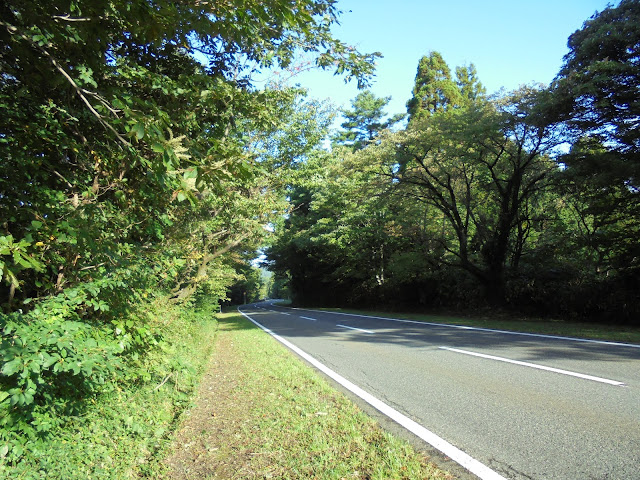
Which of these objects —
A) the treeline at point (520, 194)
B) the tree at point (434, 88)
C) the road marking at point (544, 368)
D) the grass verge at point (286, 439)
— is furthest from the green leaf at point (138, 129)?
the tree at point (434, 88)

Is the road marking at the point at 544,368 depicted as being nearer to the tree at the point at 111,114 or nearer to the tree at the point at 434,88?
the tree at the point at 111,114

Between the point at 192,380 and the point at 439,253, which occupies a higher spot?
the point at 439,253

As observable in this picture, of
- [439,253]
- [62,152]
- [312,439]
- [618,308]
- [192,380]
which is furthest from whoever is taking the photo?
[439,253]

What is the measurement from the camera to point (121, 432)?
3738 millimetres

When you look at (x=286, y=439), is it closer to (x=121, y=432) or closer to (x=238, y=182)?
(x=121, y=432)

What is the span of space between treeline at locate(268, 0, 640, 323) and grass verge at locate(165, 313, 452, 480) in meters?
9.83

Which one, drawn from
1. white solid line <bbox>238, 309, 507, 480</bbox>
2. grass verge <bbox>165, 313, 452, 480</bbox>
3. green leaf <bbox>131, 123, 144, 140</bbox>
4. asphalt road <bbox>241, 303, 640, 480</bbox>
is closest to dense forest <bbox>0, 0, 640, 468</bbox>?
green leaf <bbox>131, 123, 144, 140</bbox>

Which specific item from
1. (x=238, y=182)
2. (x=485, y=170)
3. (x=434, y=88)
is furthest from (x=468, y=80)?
(x=238, y=182)

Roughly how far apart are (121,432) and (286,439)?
1.70m

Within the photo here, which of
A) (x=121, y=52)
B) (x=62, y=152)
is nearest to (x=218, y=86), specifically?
(x=121, y=52)

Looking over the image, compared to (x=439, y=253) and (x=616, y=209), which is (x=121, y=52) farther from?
(x=439, y=253)

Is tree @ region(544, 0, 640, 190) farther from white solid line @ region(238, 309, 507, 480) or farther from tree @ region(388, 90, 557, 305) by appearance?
white solid line @ region(238, 309, 507, 480)

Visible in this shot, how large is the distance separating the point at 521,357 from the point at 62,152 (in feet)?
25.2

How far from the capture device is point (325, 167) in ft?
52.6
